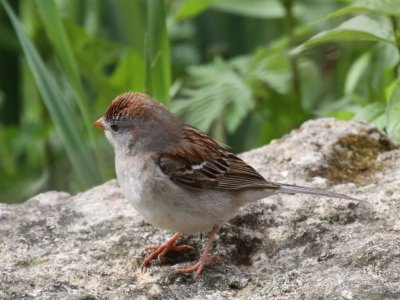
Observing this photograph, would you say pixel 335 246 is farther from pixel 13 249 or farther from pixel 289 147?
pixel 13 249

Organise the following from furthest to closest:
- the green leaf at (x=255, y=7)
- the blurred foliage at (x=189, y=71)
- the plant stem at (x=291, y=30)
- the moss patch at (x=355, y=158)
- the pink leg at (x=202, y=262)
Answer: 1. the green leaf at (x=255, y=7)
2. the plant stem at (x=291, y=30)
3. the blurred foliage at (x=189, y=71)
4. the moss patch at (x=355, y=158)
5. the pink leg at (x=202, y=262)

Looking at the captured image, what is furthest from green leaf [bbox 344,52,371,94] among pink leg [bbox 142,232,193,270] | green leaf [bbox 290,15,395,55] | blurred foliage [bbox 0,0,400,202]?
pink leg [bbox 142,232,193,270]

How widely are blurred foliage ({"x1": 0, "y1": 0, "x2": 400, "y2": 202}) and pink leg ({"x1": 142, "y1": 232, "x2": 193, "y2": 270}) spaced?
846 millimetres

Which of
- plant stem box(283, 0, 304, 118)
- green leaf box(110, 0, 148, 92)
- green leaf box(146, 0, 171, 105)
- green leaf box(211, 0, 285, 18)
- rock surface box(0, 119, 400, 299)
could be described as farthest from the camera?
green leaf box(110, 0, 148, 92)

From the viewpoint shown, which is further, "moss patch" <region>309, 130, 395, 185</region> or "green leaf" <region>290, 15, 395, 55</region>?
"moss patch" <region>309, 130, 395, 185</region>

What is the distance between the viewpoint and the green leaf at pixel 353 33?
3809mm

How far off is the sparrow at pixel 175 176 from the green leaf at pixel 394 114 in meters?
0.41

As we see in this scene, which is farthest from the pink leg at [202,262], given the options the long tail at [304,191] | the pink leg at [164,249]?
the long tail at [304,191]

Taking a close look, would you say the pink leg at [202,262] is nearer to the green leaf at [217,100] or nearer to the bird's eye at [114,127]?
the bird's eye at [114,127]

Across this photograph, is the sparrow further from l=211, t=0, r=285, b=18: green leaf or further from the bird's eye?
l=211, t=0, r=285, b=18: green leaf

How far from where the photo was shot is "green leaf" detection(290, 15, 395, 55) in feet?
12.5

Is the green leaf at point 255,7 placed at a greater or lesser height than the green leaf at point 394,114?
greater

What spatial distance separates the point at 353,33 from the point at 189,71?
4.87 feet

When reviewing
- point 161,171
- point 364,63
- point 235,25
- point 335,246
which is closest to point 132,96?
point 161,171
